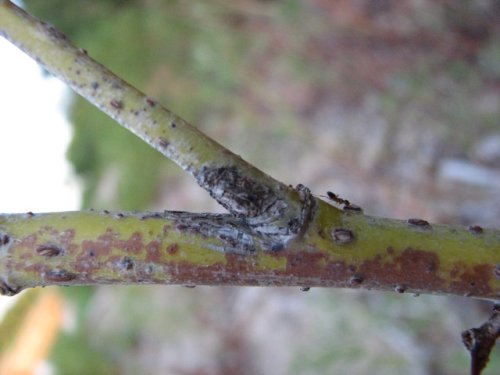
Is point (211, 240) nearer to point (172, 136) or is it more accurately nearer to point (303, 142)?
point (172, 136)

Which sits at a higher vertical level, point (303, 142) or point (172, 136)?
point (303, 142)

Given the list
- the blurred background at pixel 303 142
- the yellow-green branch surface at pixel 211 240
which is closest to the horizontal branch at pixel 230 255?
the yellow-green branch surface at pixel 211 240

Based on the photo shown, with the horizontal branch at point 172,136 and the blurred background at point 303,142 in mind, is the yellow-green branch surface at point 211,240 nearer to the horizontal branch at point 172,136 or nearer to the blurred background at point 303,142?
the horizontal branch at point 172,136

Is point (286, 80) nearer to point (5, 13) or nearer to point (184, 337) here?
point (184, 337)

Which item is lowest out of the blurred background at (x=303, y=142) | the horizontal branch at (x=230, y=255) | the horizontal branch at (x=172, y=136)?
the horizontal branch at (x=230, y=255)

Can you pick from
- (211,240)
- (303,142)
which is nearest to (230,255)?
(211,240)

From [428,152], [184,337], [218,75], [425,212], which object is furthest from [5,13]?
[184,337]

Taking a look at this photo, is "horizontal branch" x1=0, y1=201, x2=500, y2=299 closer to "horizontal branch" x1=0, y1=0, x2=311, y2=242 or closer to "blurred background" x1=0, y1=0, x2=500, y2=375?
"horizontal branch" x1=0, y1=0, x2=311, y2=242
